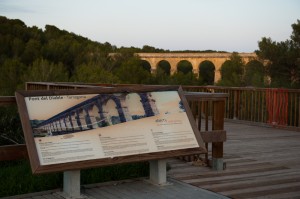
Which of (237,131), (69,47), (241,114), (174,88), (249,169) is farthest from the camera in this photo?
(69,47)

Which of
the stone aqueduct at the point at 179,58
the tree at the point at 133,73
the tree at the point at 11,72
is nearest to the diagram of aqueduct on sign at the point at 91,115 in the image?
the tree at the point at 11,72

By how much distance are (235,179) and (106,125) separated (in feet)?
6.17

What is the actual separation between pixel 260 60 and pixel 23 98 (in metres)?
30.2

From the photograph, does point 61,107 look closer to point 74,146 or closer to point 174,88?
point 74,146

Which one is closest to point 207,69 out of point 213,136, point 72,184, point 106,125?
point 213,136

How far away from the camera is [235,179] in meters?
6.26

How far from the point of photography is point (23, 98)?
5.04 metres

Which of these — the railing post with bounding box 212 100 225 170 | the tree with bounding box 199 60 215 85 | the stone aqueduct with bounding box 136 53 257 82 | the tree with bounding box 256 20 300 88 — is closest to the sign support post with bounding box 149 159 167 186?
the railing post with bounding box 212 100 225 170

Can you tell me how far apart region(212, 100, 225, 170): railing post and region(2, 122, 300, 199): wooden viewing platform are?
0.37 feet

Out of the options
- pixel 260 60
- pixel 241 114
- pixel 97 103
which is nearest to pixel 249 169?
pixel 97 103

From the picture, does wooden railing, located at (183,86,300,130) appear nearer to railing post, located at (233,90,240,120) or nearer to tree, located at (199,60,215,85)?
railing post, located at (233,90,240,120)

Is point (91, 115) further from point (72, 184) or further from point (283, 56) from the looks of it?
point (283, 56)

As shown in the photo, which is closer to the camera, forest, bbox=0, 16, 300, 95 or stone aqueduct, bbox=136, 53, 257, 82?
forest, bbox=0, 16, 300, 95

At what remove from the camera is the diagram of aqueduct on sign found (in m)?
5.05
